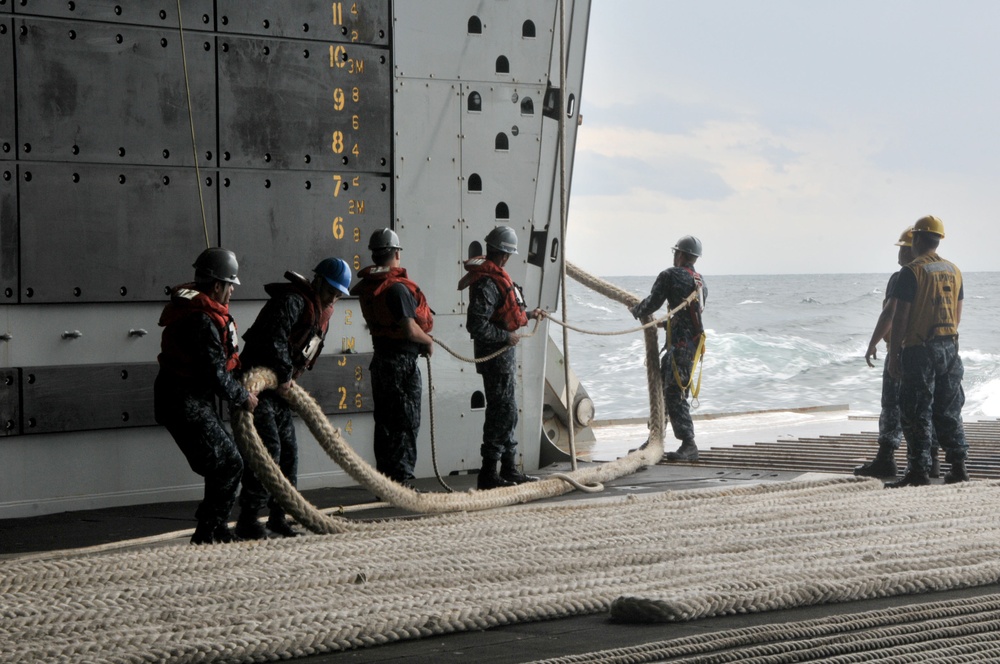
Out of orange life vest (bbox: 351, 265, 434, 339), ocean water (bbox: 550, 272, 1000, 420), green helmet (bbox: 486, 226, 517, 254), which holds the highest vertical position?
green helmet (bbox: 486, 226, 517, 254)

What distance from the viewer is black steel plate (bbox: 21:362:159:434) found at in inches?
308

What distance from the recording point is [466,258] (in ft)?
32.0

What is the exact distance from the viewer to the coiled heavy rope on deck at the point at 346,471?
671cm

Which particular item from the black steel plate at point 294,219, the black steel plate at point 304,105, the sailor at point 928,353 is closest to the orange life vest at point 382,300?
the black steel plate at point 294,219

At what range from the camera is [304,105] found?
8812 mm

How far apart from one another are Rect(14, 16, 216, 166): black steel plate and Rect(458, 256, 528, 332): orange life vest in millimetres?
1940

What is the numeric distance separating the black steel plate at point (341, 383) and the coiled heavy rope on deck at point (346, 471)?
1093mm

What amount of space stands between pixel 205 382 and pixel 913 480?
5.00 metres

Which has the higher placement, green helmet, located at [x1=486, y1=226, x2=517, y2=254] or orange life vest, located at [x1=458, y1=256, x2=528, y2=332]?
green helmet, located at [x1=486, y1=226, x2=517, y2=254]

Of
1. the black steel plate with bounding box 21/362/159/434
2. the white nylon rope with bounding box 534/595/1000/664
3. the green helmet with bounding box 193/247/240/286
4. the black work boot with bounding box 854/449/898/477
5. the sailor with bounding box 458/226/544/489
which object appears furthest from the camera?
the black work boot with bounding box 854/449/898/477

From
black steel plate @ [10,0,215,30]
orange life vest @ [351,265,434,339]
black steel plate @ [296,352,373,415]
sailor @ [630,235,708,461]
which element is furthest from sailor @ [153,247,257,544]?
sailor @ [630,235,708,461]

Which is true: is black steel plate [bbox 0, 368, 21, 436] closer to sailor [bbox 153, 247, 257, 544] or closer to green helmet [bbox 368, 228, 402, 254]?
sailor [bbox 153, 247, 257, 544]

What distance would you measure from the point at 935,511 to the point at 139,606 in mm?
4441

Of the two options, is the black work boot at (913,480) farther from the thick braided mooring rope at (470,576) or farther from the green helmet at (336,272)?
the green helmet at (336,272)
